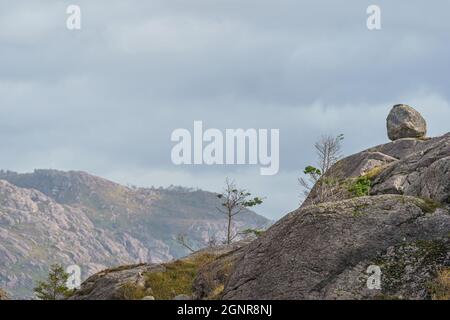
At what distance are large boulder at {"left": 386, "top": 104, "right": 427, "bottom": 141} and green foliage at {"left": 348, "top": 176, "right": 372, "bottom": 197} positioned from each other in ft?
103

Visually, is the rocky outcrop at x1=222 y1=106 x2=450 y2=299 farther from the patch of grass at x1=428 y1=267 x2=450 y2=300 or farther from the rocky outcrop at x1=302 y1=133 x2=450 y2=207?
the rocky outcrop at x1=302 y1=133 x2=450 y2=207

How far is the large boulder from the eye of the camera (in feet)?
318

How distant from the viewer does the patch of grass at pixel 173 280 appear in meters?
54.8

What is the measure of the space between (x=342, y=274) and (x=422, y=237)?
3751mm

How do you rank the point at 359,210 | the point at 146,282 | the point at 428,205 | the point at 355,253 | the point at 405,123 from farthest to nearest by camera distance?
the point at 405,123, the point at 146,282, the point at 428,205, the point at 359,210, the point at 355,253

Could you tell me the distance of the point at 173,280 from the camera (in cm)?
5788

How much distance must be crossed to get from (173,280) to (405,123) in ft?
166

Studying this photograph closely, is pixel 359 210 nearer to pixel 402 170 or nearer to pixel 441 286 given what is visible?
pixel 441 286

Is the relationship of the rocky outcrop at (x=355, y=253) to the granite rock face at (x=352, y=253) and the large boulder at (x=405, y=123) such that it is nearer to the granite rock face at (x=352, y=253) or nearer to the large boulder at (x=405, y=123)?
the granite rock face at (x=352, y=253)

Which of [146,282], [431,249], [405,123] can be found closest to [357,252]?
[431,249]
